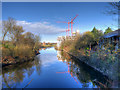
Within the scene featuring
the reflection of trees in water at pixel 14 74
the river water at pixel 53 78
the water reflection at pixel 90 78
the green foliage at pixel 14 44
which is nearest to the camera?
the water reflection at pixel 90 78

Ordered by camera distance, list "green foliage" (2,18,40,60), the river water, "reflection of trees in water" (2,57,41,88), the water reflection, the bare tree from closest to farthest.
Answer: the water reflection
the river water
"reflection of trees in water" (2,57,41,88)
"green foliage" (2,18,40,60)
the bare tree

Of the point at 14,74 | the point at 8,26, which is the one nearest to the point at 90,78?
the point at 14,74

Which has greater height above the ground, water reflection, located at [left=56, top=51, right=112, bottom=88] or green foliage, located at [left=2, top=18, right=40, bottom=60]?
green foliage, located at [left=2, top=18, right=40, bottom=60]

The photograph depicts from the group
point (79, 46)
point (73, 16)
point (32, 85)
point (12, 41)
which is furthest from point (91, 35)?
point (73, 16)

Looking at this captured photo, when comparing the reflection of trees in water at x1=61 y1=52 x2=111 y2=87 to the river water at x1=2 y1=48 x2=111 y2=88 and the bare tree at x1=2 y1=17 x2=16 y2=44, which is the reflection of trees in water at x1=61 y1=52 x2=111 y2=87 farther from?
the bare tree at x1=2 y1=17 x2=16 y2=44

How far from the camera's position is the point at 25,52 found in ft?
25.4

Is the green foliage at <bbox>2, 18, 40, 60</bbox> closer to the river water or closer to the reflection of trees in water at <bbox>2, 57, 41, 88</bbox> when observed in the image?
the reflection of trees in water at <bbox>2, 57, 41, 88</bbox>

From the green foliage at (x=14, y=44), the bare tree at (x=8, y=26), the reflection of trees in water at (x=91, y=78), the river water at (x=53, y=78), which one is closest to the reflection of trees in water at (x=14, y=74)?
the river water at (x=53, y=78)

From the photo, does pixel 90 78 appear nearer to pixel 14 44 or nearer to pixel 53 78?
pixel 53 78

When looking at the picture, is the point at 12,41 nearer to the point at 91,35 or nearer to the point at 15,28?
the point at 15,28

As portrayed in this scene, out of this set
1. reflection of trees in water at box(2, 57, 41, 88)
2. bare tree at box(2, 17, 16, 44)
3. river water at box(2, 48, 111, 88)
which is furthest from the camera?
bare tree at box(2, 17, 16, 44)

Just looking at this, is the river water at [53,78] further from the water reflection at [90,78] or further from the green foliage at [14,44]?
the green foliage at [14,44]

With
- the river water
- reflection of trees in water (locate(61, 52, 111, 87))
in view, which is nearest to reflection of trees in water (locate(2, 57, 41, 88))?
the river water

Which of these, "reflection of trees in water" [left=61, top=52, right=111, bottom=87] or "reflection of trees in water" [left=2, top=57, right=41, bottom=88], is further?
"reflection of trees in water" [left=2, top=57, right=41, bottom=88]
